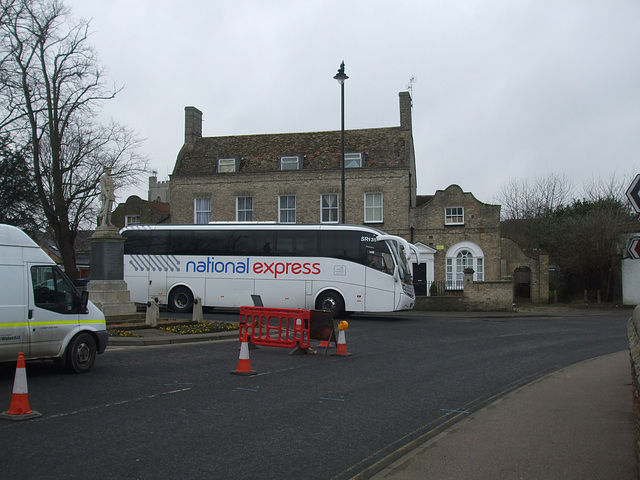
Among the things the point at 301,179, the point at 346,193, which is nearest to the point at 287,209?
the point at 301,179

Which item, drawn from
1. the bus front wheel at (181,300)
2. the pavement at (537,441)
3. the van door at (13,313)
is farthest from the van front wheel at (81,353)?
the bus front wheel at (181,300)

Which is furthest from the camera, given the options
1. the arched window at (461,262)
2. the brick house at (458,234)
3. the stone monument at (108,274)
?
the arched window at (461,262)

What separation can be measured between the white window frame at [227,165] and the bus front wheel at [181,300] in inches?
550

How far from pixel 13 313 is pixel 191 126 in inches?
1318

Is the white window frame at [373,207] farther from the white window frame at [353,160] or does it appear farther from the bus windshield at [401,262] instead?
the bus windshield at [401,262]

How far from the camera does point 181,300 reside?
26.6 m

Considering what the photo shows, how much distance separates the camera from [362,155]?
37250mm

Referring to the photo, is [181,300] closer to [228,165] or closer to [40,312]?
[228,165]

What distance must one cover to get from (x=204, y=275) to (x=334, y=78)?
9.92m

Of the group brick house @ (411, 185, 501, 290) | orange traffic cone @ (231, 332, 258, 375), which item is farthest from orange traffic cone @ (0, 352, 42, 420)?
brick house @ (411, 185, 501, 290)

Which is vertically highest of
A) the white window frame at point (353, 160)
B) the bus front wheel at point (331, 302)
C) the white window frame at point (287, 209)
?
the white window frame at point (353, 160)

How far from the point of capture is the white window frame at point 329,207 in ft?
121

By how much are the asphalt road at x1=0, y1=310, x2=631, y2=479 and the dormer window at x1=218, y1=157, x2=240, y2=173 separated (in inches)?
943

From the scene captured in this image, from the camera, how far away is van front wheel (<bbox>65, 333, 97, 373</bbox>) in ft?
34.9
